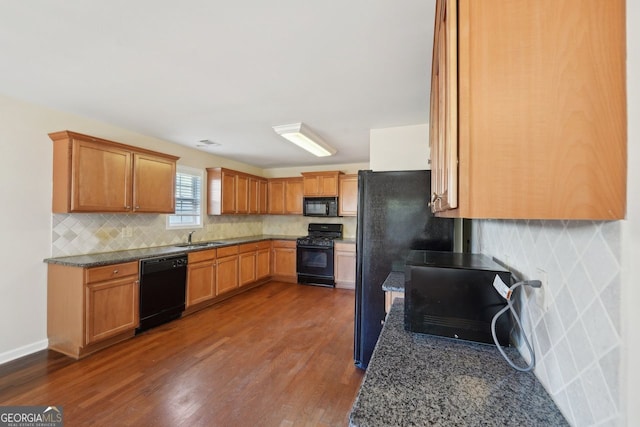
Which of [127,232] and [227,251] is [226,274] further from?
[127,232]

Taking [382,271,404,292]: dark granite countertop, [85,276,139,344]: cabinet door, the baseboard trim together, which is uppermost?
[382,271,404,292]: dark granite countertop

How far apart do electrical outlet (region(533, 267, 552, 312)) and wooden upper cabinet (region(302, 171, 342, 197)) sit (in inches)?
170

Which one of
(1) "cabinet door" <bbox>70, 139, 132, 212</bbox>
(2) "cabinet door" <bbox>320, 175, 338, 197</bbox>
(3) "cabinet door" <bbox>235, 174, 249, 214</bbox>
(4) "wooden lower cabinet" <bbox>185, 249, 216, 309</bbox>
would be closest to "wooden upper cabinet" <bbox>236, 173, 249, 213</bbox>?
(3) "cabinet door" <bbox>235, 174, 249, 214</bbox>

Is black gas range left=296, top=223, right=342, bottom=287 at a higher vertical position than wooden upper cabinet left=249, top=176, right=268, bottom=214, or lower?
lower

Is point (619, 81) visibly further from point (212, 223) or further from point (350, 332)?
point (212, 223)

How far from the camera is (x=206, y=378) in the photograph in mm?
2207

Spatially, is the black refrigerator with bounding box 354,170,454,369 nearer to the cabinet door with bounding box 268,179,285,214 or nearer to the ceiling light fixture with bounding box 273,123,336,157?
the ceiling light fixture with bounding box 273,123,336,157

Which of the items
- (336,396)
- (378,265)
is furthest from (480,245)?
(336,396)

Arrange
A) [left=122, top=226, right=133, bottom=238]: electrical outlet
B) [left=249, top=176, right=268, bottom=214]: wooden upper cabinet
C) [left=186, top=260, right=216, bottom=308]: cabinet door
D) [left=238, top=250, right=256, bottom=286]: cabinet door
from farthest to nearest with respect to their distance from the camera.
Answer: [left=249, top=176, right=268, bottom=214]: wooden upper cabinet → [left=238, top=250, right=256, bottom=286]: cabinet door → [left=186, top=260, right=216, bottom=308]: cabinet door → [left=122, top=226, right=133, bottom=238]: electrical outlet

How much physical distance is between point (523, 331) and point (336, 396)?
1536mm

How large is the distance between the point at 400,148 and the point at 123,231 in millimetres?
3549

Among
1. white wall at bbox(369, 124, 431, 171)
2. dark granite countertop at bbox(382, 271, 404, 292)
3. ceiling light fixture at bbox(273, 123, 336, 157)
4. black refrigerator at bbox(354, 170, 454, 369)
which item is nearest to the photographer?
dark granite countertop at bbox(382, 271, 404, 292)

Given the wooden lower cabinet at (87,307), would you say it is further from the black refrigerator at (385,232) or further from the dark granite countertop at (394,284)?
the dark granite countertop at (394,284)

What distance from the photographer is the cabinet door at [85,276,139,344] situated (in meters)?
2.51
